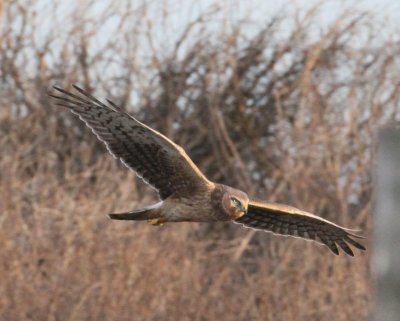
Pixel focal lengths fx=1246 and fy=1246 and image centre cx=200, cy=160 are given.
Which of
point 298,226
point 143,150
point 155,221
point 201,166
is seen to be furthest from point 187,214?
point 201,166

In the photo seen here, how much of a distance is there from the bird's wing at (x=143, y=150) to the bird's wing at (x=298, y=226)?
0.66 metres

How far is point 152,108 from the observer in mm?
13086

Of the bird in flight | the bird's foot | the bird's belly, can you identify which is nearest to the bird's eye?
the bird in flight

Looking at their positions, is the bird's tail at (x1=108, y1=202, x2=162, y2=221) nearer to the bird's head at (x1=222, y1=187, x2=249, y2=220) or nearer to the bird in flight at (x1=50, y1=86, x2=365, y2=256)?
the bird in flight at (x1=50, y1=86, x2=365, y2=256)

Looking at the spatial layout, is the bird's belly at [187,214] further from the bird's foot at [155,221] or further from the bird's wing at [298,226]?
the bird's wing at [298,226]

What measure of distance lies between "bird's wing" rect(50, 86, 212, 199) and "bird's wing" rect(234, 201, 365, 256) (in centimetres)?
66

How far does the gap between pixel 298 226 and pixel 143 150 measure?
1131mm

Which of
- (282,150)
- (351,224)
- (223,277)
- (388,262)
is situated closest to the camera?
(388,262)

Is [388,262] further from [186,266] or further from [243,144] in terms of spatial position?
[243,144]

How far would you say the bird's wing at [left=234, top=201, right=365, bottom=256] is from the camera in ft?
21.4

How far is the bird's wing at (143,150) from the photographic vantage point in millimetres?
5727

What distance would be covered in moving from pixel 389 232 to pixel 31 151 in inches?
393

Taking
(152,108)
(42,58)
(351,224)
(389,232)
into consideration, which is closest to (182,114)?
(152,108)

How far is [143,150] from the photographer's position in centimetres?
595
